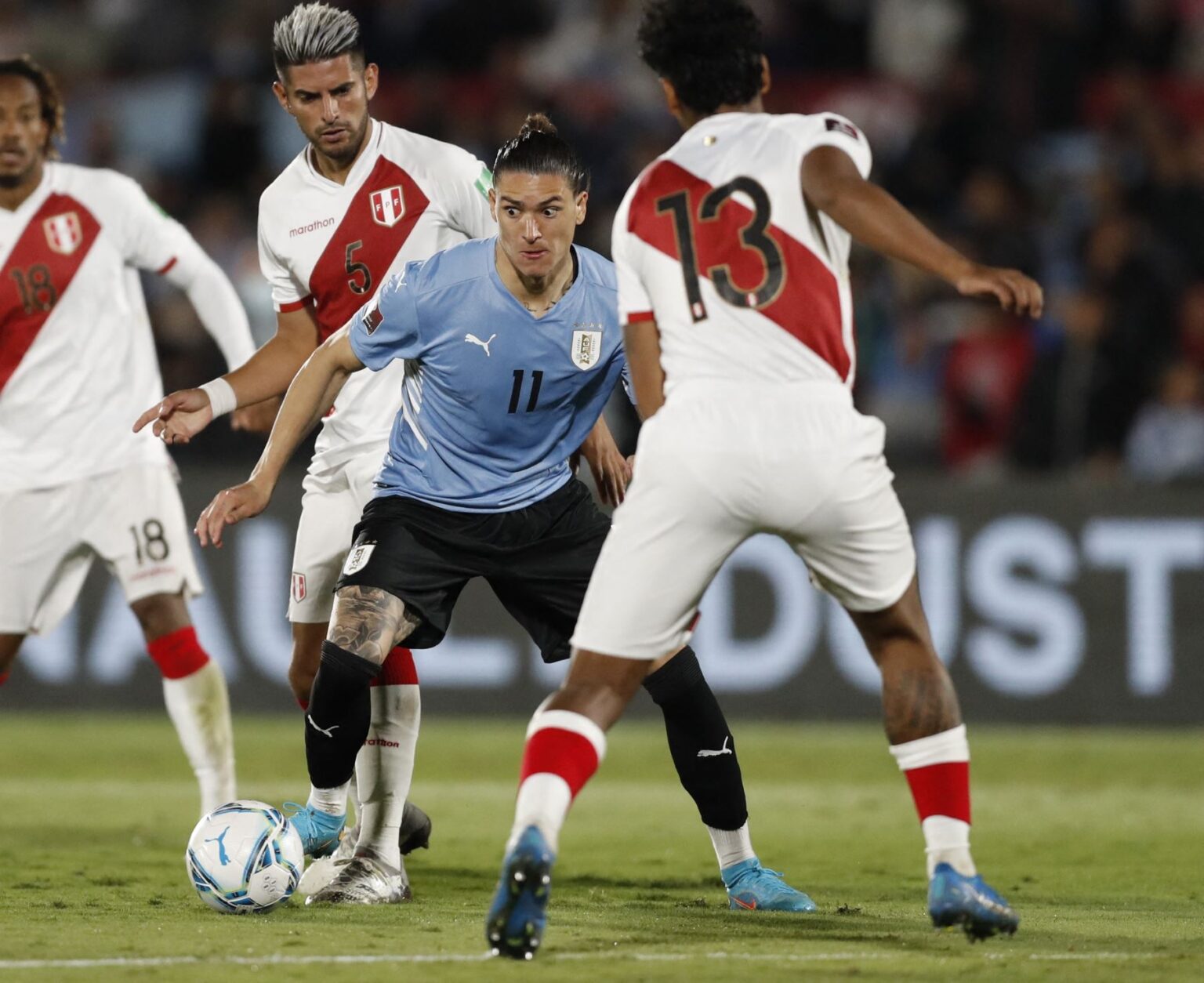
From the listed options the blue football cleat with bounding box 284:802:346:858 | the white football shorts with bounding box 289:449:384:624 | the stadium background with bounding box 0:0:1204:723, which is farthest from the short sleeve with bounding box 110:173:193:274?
the stadium background with bounding box 0:0:1204:723

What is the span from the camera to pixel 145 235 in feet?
23.5

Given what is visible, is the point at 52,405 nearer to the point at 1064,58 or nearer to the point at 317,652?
the point at 317,652

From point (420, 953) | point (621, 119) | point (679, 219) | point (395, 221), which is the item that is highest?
point (621, 119)

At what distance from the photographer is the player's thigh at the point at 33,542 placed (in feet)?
22.9

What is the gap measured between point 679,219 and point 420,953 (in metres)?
1.93

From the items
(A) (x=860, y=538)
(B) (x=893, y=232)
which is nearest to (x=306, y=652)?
(A) (x=860, y=538)

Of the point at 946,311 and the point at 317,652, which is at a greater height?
the point at 946,311

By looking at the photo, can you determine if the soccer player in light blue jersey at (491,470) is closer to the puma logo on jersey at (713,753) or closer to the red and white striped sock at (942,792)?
the puma logo on jersey at (713,753)

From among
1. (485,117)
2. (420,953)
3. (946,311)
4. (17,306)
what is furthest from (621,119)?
(420,953)

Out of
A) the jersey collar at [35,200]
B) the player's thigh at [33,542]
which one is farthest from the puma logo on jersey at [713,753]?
the jersey collar at [35,200]

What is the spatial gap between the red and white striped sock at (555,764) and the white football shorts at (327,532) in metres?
1.90

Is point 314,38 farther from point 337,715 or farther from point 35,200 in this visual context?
point 337,715

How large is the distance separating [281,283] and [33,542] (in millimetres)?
1476

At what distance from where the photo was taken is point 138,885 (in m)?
6.18
